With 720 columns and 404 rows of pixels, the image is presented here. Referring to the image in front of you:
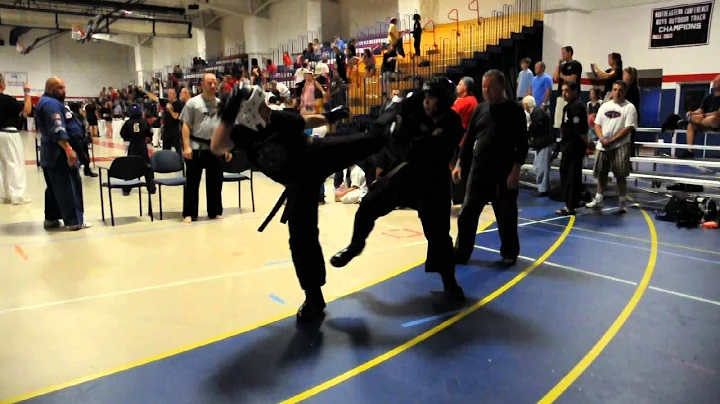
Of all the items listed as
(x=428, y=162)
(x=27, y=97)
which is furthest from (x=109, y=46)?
(x=428, y=162)

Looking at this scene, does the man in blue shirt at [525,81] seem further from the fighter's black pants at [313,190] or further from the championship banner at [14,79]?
the championship banner at [14,79]

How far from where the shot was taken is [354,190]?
902cm

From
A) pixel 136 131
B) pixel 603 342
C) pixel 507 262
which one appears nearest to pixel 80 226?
pixel 136 131

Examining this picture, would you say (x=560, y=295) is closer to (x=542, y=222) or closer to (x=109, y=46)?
(x=542, y=222)

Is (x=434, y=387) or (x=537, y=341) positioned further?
(x=537, y=341)

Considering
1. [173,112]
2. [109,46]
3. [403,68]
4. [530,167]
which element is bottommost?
[530,167]

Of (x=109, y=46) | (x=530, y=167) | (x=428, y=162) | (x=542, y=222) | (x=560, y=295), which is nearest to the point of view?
(x=428, y=162)

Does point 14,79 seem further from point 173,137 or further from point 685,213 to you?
point 685,213

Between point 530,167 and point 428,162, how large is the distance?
6548 millimetres

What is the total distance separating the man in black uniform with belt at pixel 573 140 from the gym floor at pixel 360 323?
1.35 metres

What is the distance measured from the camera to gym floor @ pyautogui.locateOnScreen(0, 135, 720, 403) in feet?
9.98

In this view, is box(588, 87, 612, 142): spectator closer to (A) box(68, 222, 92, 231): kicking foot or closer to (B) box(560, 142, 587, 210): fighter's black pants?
(B) box(560, 142, 587, 210): fighter's black pants

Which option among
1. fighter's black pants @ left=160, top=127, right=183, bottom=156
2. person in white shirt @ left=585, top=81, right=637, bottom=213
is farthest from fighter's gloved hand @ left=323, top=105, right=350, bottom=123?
fighter's black pants @ left=160, top=127, right=183, bottom=156

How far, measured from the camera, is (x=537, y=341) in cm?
362
